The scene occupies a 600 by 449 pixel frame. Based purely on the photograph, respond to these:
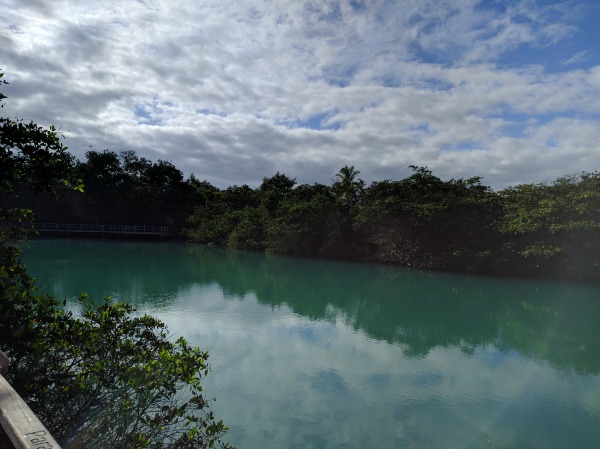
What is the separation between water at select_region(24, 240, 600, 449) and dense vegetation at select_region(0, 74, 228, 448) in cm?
97

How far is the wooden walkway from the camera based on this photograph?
35.4 m

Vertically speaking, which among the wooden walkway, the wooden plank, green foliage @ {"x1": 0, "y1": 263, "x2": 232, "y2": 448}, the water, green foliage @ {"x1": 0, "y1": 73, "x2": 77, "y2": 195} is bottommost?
the wooden walkway

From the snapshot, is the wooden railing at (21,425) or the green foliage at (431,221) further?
the green foliage at (431,221)

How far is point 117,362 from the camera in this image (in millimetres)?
3320

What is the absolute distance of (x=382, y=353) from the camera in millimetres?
8539

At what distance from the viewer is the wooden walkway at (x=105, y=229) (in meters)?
35.4

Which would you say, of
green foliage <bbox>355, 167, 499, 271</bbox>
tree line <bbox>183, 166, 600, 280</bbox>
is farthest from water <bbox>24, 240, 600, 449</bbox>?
green foliage <bbox>355, 167, 499, 271</bbox>

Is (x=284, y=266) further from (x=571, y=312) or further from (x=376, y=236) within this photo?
(x=571, y=312)

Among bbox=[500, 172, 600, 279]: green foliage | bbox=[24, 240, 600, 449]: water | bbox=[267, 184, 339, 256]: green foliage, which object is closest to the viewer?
bbox=[24, 240, 600, 449]: water

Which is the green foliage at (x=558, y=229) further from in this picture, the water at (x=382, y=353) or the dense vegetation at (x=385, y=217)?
the water at (x=382, y=353)

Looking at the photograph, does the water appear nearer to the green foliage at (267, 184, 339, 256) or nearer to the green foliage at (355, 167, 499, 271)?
the green foliage at (355, 167, 499, 271)

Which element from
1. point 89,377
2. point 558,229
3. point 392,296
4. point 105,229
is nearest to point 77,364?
point 89,377

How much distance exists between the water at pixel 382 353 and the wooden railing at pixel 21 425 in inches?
103

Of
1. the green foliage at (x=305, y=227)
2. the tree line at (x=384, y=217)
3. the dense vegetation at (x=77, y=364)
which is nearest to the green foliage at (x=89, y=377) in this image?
the dense vegetation at (x=77, y=364)
